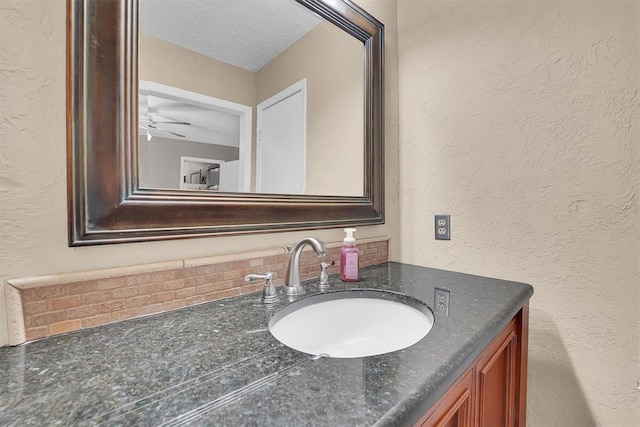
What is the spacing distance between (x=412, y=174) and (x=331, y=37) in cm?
62

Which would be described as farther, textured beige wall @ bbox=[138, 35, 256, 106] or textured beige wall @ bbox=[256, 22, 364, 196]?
textured beige wall @ bbox=[256, 22, 364, 196]

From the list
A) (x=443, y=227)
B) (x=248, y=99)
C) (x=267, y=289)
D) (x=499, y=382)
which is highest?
(x=248, y=99)

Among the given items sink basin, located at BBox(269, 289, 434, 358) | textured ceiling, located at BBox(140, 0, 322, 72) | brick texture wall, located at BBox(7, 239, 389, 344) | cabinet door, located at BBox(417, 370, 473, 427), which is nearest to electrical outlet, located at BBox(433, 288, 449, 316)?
sink basin, located at BBox(269, 289, 434, 358)

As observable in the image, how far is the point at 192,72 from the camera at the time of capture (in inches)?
29.3

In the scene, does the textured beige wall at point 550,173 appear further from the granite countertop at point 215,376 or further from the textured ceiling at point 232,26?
the textured ceiling at point 232,26

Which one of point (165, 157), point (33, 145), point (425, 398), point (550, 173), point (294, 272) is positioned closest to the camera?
point (425, 398)

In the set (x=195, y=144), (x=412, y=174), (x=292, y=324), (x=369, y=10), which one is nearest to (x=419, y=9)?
(x=369, y=10)

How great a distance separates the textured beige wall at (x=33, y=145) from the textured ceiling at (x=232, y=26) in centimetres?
19

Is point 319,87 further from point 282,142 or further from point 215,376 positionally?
point 215,376

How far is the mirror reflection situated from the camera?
68 centimetres

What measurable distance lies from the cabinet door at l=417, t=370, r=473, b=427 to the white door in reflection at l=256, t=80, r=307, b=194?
0.65m

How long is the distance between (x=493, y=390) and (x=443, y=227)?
58cm

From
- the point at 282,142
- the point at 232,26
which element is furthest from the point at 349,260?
the point at 232,26

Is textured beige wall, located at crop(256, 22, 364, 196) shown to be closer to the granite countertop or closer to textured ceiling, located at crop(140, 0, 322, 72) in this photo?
textured ceiling, located at crop(140, 0, 322, 72)
